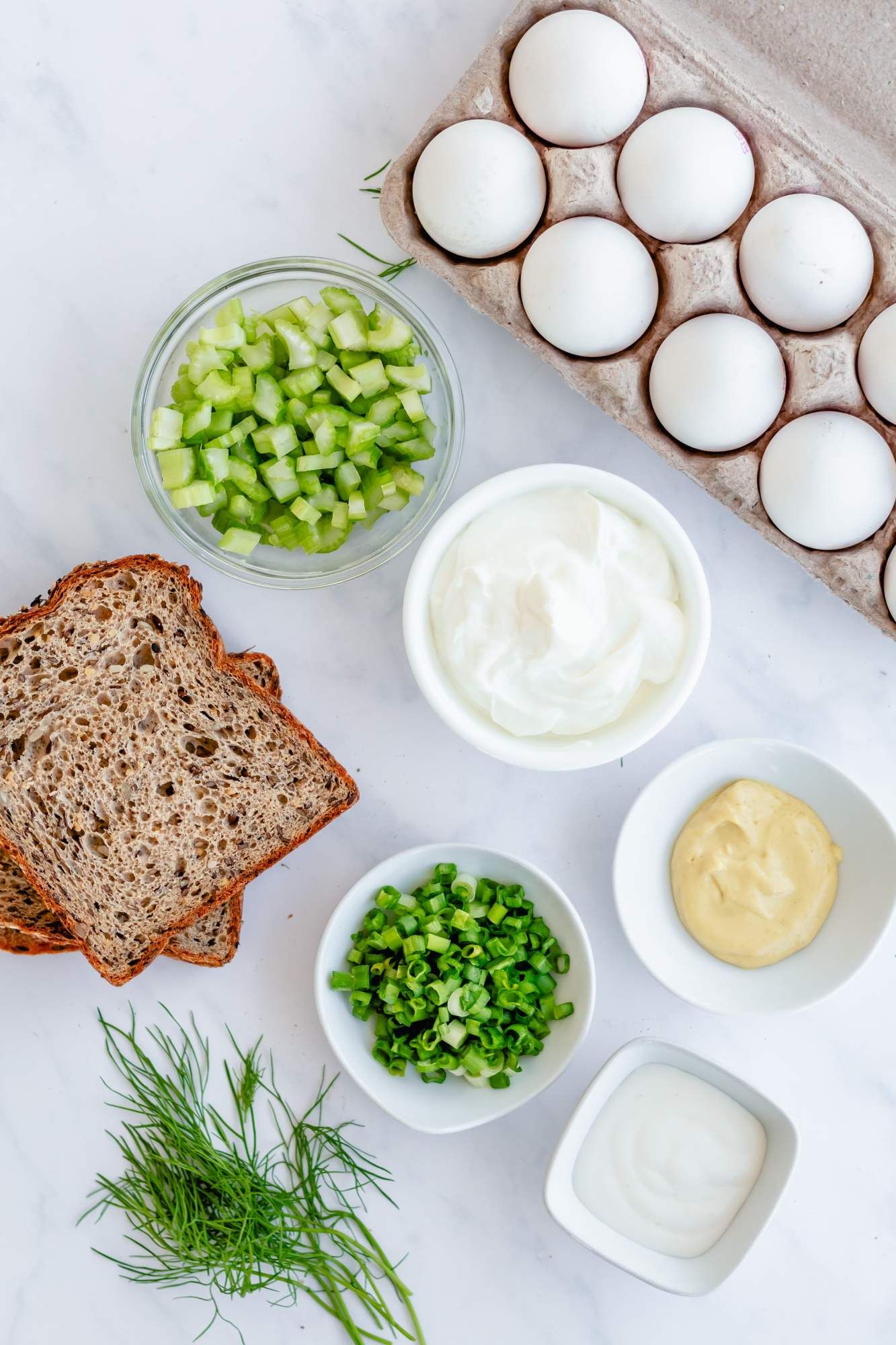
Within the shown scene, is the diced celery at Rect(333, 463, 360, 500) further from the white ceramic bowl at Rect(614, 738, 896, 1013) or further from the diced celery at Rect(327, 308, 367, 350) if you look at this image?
the white ceramic bowl at Rect(614, 738, 896, 1013)

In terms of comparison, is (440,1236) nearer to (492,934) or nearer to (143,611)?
(492,934)

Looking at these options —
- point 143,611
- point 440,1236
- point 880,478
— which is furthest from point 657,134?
point 440,1236

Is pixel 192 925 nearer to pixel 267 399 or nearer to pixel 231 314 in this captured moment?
pixel 267 399

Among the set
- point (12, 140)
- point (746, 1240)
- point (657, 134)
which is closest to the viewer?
point (657, 134)

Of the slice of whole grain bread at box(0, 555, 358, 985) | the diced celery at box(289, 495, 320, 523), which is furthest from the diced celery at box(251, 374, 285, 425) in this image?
the slice of whole grain bread at box(0, 555, 358, 985)

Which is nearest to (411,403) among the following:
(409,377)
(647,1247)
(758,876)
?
(409,377)
